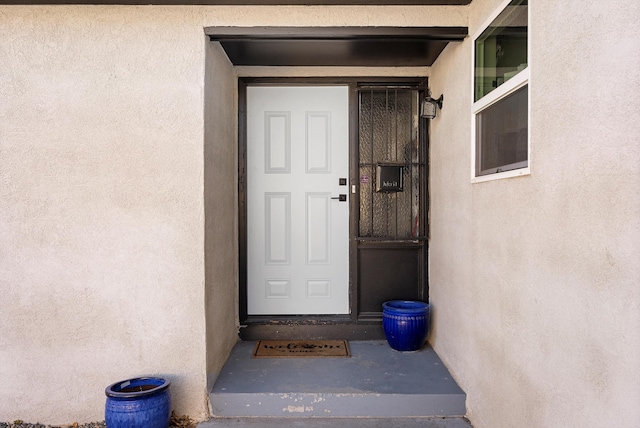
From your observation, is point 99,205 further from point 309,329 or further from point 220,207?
point 309,329

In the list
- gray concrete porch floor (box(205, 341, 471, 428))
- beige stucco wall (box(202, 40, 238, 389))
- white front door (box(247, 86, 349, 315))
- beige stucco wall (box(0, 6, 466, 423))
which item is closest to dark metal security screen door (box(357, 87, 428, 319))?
white front door (box(247, 86, 349, 315))

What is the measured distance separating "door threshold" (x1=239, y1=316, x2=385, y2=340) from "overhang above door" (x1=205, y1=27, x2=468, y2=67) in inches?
78.2

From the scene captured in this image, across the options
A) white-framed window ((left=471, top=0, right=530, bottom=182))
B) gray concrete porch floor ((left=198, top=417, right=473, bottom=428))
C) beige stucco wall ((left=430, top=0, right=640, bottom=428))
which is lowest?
gray concrete porch floor ((left=198, top=417, right=473, bottom=428))

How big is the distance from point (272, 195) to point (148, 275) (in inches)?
49.6

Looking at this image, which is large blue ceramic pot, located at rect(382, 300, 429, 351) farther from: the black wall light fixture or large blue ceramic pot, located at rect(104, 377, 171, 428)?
large blue ceramic pot, located at rect(104, 377, 171, 428)

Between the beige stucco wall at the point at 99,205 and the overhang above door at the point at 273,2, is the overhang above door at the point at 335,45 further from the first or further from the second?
the beige stucco wall at the point at 99,205

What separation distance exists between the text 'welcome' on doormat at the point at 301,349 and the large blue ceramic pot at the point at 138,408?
34.8 inches

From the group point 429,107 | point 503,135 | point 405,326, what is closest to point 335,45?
point 429,107

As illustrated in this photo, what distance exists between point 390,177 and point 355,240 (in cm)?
57

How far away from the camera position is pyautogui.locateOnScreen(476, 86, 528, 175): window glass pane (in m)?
2.05

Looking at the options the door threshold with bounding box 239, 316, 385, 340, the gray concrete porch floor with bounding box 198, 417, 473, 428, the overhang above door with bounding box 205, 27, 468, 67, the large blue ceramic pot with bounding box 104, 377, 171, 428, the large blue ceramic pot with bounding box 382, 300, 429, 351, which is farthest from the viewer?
the door threshold with bounding box 239, 316, 385, 340

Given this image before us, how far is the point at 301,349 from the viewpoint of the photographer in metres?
3.43

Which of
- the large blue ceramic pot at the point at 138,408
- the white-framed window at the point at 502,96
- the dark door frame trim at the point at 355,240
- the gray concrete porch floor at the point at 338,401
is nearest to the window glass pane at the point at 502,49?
the white-framed window at the point at 502,96

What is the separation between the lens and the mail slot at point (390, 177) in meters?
3.65
